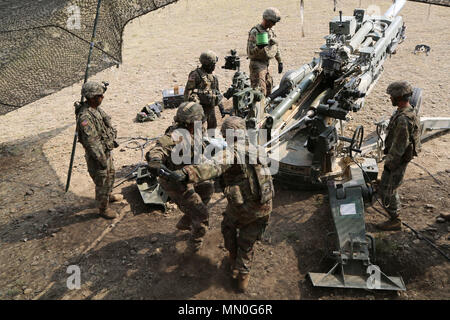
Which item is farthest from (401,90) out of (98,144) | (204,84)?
(98,144)

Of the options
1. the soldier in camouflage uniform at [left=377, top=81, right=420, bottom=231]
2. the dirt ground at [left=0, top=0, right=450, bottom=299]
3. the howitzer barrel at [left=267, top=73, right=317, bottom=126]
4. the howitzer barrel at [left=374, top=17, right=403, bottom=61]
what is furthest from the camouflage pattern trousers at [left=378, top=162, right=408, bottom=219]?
the howitzer barrel at [left=374, top=17, right=403, bottom=61]

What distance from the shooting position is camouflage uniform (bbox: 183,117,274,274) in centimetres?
419

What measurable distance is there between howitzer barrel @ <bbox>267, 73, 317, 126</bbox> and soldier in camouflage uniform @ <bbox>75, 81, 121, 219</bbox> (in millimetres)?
2418

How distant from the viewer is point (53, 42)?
23.2ft

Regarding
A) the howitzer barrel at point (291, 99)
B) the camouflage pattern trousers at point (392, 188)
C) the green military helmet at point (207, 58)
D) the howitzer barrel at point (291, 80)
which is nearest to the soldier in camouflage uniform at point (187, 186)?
the howitzer barrel at point (291, 99)

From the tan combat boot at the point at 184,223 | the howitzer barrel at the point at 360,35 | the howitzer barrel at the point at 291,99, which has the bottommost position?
the tan combat boot at the point at 184,223

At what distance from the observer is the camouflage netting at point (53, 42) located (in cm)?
686

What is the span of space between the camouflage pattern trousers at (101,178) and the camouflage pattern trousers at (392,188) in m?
3.87

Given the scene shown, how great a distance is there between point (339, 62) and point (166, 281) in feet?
14.9

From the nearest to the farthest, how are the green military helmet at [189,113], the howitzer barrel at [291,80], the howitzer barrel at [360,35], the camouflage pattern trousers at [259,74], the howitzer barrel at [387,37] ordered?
the green military helmet at [189,113], the howitzer barrel at [291,80], the howitzer barrel at [360,35], the howitzer barrel at [387,37], the camouflage pattern trousers at [259,74]

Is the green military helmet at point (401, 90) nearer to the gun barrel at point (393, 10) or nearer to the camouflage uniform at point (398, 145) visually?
the camouflage uniform at point (398, 145)

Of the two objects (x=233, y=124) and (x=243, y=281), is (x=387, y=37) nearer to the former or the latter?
Answer: (x=233, y=124)

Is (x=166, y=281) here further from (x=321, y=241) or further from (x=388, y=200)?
(x=388, y=200)

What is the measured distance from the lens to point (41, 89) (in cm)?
743
